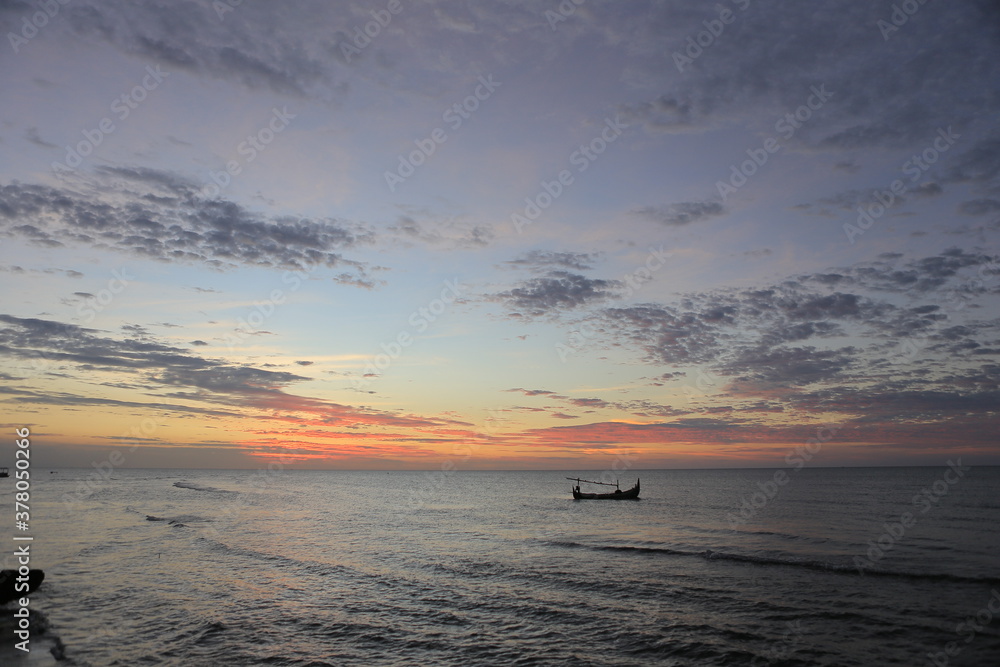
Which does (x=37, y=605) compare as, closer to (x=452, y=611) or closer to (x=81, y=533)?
(x=452, y=611)

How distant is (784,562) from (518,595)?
20139 mm

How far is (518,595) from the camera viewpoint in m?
29.0

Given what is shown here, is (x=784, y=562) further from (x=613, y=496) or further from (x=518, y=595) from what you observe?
(x=613, y=496)

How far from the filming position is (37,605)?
25531 millimetres

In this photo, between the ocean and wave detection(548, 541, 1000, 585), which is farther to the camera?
wave detection(548, 541, 1000, 585)

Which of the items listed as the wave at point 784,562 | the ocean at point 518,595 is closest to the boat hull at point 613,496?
the ocean at point 518,595

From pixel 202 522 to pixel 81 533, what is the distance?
12.6 m

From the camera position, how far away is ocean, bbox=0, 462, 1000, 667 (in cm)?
2064

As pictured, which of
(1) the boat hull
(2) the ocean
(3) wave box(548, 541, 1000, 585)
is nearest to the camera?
(2) the ocean

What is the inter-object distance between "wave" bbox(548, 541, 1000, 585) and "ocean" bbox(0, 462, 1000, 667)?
17 cm

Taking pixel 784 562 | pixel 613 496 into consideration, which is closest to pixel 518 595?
pixel 784 562

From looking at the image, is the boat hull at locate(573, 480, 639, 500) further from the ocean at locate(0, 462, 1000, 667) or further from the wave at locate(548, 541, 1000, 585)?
the wave at locate(548, 541, 1000, 585)

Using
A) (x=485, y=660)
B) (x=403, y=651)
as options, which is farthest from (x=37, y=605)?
(x=485, y=660)

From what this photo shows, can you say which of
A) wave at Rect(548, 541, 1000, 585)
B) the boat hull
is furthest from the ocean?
the boat hull
